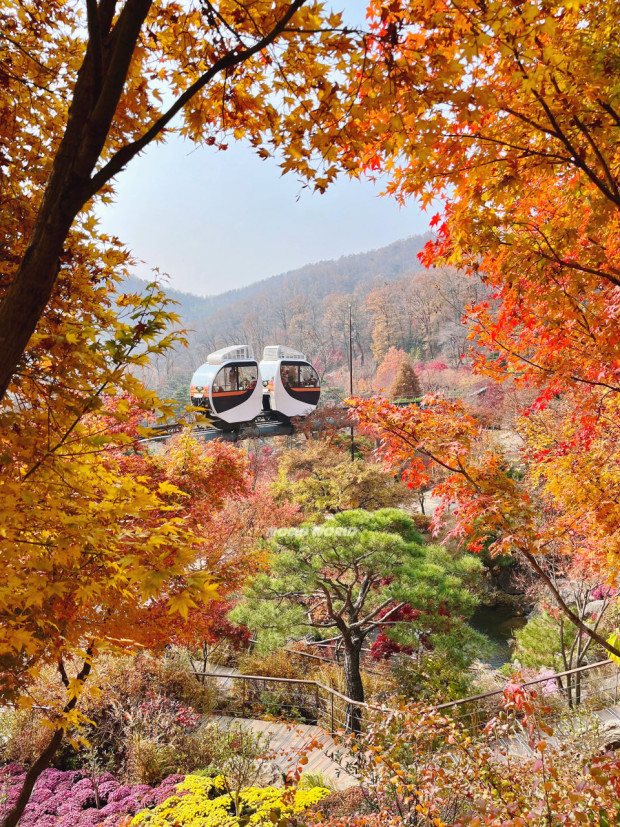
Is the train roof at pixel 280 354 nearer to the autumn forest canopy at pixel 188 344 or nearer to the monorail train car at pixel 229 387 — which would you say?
the monorail train car at pixel 229 387

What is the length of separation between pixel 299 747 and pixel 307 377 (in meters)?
13.9

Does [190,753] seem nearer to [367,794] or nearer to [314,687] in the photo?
[314,687]

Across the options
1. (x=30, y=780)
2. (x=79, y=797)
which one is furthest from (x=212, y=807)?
(x=79, y=797)

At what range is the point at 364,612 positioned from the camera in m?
7.52

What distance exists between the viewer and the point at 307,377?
58.3 feet

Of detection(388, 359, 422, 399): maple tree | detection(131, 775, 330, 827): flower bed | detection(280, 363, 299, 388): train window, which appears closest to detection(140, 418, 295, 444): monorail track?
detection(280, 363, 299, 388): train window

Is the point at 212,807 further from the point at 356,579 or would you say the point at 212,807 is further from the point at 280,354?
the point at 280,354

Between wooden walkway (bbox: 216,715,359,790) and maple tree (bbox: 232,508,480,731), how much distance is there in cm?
45

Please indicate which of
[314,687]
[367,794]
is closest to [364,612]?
[314,687]

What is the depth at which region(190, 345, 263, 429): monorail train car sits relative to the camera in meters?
14.3

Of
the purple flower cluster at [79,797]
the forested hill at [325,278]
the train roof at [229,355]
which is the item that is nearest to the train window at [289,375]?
the train roof at [229,355]

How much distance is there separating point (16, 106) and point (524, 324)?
10.6ft

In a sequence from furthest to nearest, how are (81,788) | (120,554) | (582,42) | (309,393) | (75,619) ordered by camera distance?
1. (309,393)
2. (81,788)
3. (75,619)
4. (120,554)
5. (582,42)

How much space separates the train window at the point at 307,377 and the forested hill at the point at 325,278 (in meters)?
48.4
